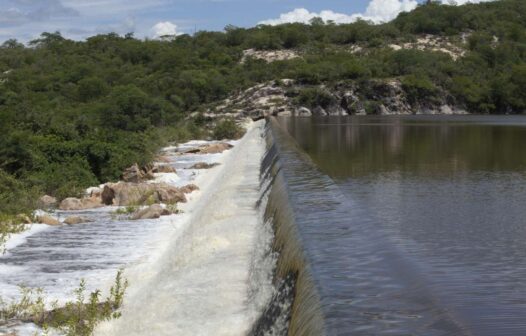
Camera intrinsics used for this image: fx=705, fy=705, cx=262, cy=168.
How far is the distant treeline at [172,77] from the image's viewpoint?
26.5m

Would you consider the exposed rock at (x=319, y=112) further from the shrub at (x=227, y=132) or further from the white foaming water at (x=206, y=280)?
the white foaming water at (x=206, y=280)

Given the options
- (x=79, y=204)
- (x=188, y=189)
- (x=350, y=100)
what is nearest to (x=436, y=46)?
(x=350, y=100)

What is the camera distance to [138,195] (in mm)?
21516

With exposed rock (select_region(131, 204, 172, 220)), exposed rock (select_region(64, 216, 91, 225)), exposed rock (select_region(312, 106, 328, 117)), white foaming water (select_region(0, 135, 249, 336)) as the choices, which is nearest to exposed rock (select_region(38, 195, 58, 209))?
white foaming water (select_region(0, 135, 249, 336))

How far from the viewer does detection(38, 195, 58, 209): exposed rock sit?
20831 millimetres

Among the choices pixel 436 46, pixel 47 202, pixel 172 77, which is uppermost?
pixel 436 46

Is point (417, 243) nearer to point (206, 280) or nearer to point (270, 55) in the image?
point (206, 280)

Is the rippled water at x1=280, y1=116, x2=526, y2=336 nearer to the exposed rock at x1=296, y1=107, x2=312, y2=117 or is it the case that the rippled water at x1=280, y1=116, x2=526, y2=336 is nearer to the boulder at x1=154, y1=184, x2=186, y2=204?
the boulder at x1=154, y1=184, x2=186, y2=204

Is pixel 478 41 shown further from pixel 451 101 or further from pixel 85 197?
pixel 85 197

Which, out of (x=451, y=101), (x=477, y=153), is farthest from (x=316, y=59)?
(x=477, y=153)

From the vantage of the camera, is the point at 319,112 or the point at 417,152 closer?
the point at 417,152

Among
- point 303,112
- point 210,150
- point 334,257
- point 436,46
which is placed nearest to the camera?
point 334,257

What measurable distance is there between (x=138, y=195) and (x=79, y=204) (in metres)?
1.76

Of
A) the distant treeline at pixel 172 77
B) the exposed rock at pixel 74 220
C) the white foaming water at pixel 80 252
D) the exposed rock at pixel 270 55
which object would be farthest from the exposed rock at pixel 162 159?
the exposed rock at pixel 270 55
